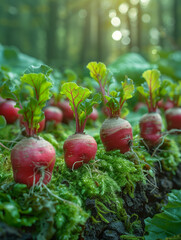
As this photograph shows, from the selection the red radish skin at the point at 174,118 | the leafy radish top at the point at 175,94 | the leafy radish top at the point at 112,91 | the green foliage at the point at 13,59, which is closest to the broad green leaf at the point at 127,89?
the leafy radish top at the point at 112,91

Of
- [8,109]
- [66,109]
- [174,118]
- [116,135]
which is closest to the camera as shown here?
[116,135]

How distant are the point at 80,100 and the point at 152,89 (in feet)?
2.83

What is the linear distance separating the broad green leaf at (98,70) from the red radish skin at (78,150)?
519 millimetres

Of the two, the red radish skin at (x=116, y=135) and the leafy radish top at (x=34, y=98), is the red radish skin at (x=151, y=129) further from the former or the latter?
the leafy radish top at (x=34, y=98)

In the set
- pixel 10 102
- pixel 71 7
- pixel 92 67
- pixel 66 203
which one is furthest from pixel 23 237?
pixel 71 7

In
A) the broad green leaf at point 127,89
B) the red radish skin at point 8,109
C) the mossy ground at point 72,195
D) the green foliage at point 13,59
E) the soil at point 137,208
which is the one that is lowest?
the soil at point 137,208

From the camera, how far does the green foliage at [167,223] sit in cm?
139

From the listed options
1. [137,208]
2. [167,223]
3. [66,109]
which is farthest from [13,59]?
[167,223]

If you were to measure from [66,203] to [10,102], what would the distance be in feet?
4.62

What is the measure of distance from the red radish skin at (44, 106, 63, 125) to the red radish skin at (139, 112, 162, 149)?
1.01m

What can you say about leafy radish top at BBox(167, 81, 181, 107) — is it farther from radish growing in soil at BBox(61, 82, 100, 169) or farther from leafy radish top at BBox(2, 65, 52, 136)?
leafy radish top at BBox(2, 65, 52, 136)

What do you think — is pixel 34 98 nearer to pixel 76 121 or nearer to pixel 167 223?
pixel 76 121

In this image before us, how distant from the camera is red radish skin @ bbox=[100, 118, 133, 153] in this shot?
1792 mm

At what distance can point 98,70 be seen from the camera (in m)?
1.86
